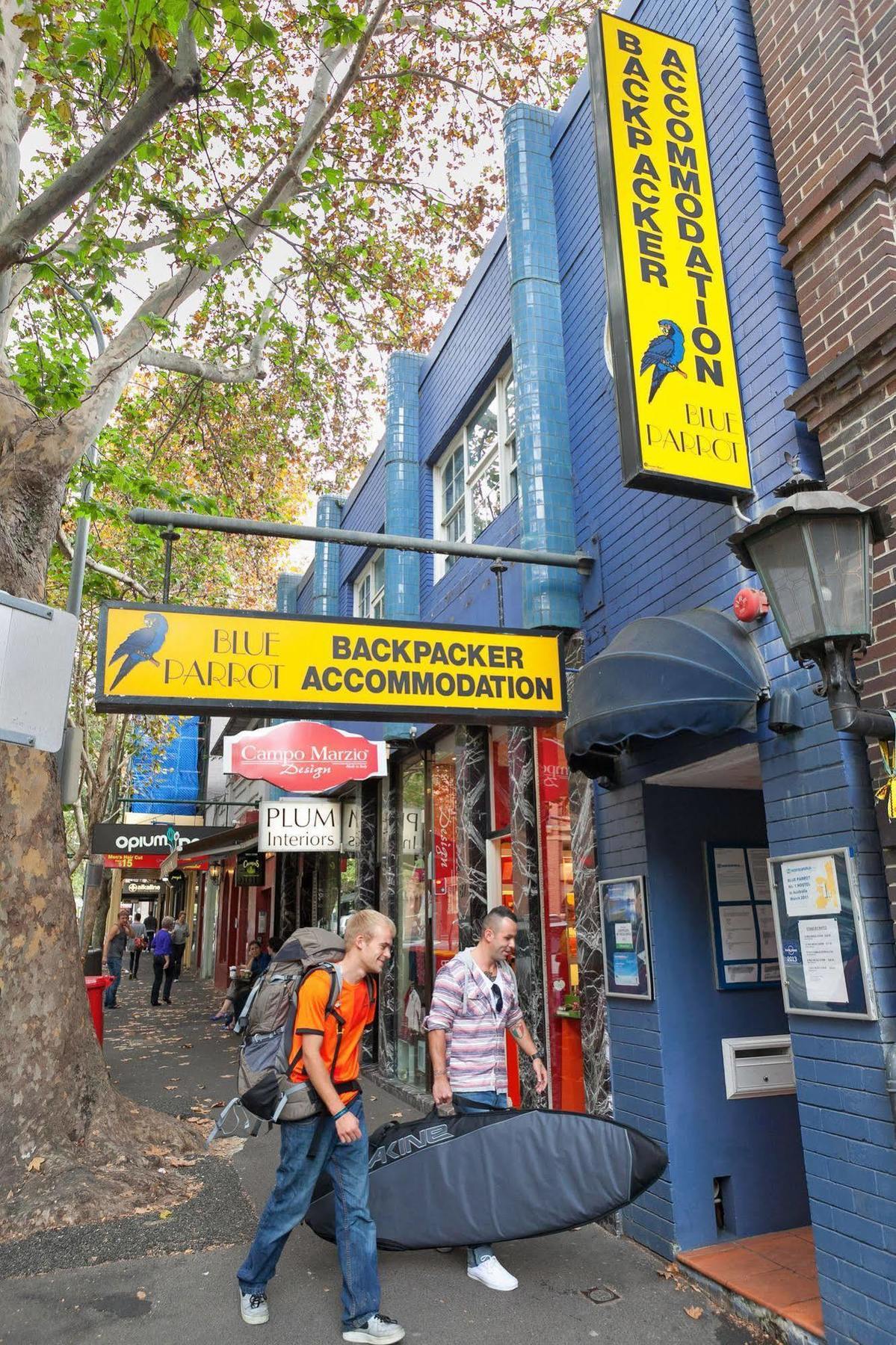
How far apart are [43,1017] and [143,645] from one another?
3010 millimetres

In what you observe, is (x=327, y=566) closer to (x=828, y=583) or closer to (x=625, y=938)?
(x=625, y=938)

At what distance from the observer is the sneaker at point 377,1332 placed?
13.6 ft

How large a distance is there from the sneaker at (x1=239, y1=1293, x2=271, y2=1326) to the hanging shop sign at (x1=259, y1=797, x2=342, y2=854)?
296 inches

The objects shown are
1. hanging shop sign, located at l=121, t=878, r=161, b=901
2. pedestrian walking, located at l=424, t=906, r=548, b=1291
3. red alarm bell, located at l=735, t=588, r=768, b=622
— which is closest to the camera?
red alarm bell, located at l=735, t=588, r=768, b=622

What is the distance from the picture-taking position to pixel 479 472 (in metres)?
9.19

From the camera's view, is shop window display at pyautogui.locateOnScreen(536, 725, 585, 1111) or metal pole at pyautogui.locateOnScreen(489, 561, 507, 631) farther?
shop window display at pyautogui.locateOnScreen(536, 725, 585, 1111)

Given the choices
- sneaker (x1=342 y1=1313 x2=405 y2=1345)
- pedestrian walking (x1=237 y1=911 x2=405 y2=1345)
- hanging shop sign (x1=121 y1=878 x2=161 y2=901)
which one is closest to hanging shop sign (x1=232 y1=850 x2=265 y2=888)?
pedestrian walking (x1=237 y1=911 x2=405 y2=1345)

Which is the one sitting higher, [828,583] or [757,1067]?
[828,583]

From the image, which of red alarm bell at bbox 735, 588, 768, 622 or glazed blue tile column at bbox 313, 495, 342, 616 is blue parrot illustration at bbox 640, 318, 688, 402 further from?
glazed blue tile column at bbox 313, 495, 342, 616

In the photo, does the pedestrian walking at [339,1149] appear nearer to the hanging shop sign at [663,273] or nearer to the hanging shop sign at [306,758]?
the hanging shop sign at [663,273]

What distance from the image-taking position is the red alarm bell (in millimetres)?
4617

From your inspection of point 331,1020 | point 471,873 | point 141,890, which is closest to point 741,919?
point 331,1020

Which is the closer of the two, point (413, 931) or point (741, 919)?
point (741, 919)

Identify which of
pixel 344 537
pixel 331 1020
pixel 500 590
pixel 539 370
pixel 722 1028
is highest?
pixel 539 370
